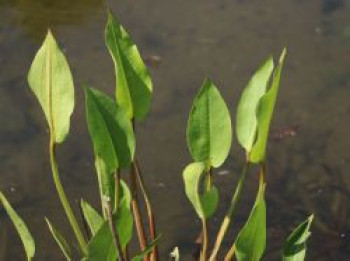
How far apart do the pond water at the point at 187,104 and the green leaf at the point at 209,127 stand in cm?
78

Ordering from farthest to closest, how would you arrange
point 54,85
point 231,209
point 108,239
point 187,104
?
point 187,104, point 231,209, point 54,85, point 108,239

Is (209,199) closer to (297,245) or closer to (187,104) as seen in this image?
(297,245)

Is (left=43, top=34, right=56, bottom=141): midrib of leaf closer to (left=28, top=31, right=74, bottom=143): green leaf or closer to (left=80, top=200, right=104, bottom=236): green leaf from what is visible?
(left=28, top=31, right=74, bottom=143): green leaf

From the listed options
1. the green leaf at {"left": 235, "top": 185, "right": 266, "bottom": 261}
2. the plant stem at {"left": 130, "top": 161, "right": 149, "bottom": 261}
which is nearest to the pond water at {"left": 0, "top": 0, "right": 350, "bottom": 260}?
the plant stem at {"left": 130, "top": 161, "right": 149, "bottom": 261}

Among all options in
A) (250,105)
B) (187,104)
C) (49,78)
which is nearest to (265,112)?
(250,105)

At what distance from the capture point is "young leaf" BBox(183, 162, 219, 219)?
1.18 m

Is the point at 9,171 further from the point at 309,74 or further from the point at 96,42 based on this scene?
the point at 309,74

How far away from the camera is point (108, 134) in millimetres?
1257

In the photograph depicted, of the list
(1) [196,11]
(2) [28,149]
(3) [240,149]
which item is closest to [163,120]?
(3) [240,149]

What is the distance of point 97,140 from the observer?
1256mm

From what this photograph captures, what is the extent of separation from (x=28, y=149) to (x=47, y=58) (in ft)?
Answer: 3.91

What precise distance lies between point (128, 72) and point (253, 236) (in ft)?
1.08

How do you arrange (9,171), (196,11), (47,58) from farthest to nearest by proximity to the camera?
(196,11) → (9,171) → (47,58)

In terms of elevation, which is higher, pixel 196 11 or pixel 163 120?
pixel 196 11
